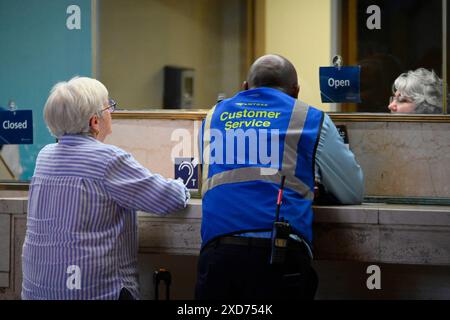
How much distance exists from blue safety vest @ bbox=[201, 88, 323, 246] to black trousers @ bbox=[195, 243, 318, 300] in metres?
0.07

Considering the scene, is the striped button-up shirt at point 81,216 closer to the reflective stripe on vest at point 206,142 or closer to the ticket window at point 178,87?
the reflective stripe on vest at point 206,142

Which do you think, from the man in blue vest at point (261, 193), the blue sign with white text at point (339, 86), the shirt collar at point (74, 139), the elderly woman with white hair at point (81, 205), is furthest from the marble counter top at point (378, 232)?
the blue sign with white text at point (339, 86)

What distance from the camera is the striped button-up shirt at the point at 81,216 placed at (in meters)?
2.71

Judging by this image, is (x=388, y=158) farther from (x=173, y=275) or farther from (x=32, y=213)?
(x=32, y=213)

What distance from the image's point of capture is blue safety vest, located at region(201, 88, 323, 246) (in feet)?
8.64

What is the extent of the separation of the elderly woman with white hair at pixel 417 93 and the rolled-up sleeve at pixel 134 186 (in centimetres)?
135

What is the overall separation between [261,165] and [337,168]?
0.35 m

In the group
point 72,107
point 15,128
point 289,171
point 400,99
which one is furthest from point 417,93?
point 15,128

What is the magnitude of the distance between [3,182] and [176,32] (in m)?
1.63

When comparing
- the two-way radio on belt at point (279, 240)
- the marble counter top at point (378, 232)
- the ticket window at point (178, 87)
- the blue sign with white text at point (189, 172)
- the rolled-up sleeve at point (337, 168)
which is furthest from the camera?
the ticket window at point (178, 87)

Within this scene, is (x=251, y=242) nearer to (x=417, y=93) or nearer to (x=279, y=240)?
(x=279, y=240)

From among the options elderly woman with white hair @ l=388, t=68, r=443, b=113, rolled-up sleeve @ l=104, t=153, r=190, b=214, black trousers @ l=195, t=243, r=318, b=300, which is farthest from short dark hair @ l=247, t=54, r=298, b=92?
elderly woman with white hair @ l=388, t=68, r=443, b=113
